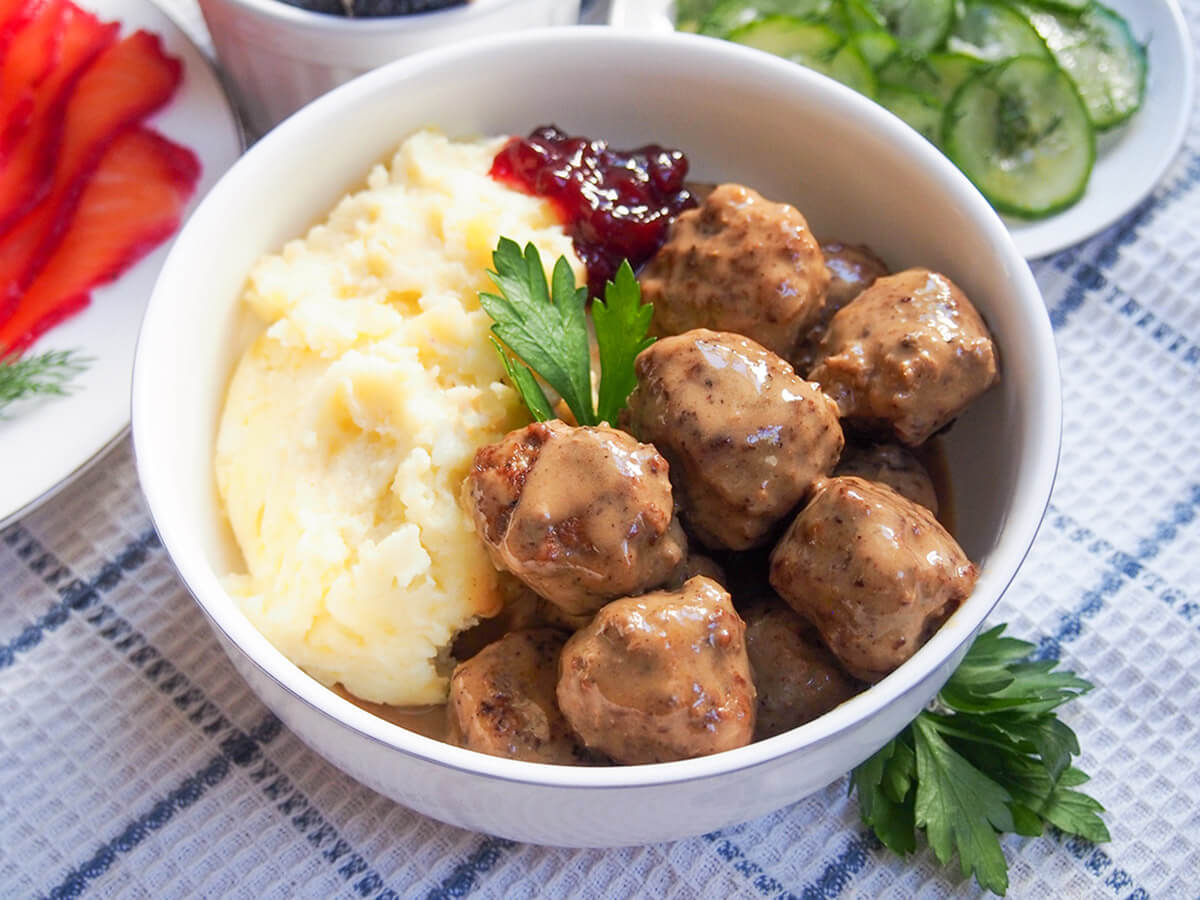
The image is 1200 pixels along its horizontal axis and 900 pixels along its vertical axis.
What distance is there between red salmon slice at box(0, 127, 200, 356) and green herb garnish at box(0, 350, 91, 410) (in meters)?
0.09

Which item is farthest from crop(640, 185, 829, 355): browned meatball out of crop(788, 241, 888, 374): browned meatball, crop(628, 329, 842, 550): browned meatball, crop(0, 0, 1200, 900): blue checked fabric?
crop(0, 0, 1200, 900): blue checked fabric

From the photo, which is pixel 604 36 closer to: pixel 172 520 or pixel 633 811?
pixel 172 520

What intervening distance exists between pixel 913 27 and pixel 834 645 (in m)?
2.72

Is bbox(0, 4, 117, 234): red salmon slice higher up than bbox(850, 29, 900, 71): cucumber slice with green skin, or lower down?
lower down

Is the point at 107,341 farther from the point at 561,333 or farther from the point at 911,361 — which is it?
the point at 911,361

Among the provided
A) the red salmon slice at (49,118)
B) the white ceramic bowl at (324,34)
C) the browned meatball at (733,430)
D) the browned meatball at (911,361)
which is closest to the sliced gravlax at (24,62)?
the red salmon slice at (49,118)

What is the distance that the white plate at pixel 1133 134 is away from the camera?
373 centimetres

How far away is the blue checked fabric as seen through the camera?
8.75ft

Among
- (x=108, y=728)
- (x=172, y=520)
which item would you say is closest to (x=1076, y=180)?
(x=172, y=520)

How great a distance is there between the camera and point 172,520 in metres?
2.47

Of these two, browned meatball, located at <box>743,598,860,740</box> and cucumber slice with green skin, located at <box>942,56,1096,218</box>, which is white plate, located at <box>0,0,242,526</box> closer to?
browned meatball, located at <box>743,598,860,740</box>

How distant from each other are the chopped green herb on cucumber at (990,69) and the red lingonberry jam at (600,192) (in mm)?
1193

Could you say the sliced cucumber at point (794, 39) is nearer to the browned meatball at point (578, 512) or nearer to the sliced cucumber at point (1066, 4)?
the sliced cucumber at point (1066, 4)

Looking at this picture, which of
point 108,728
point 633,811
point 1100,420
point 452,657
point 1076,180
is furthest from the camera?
point 1076,180
